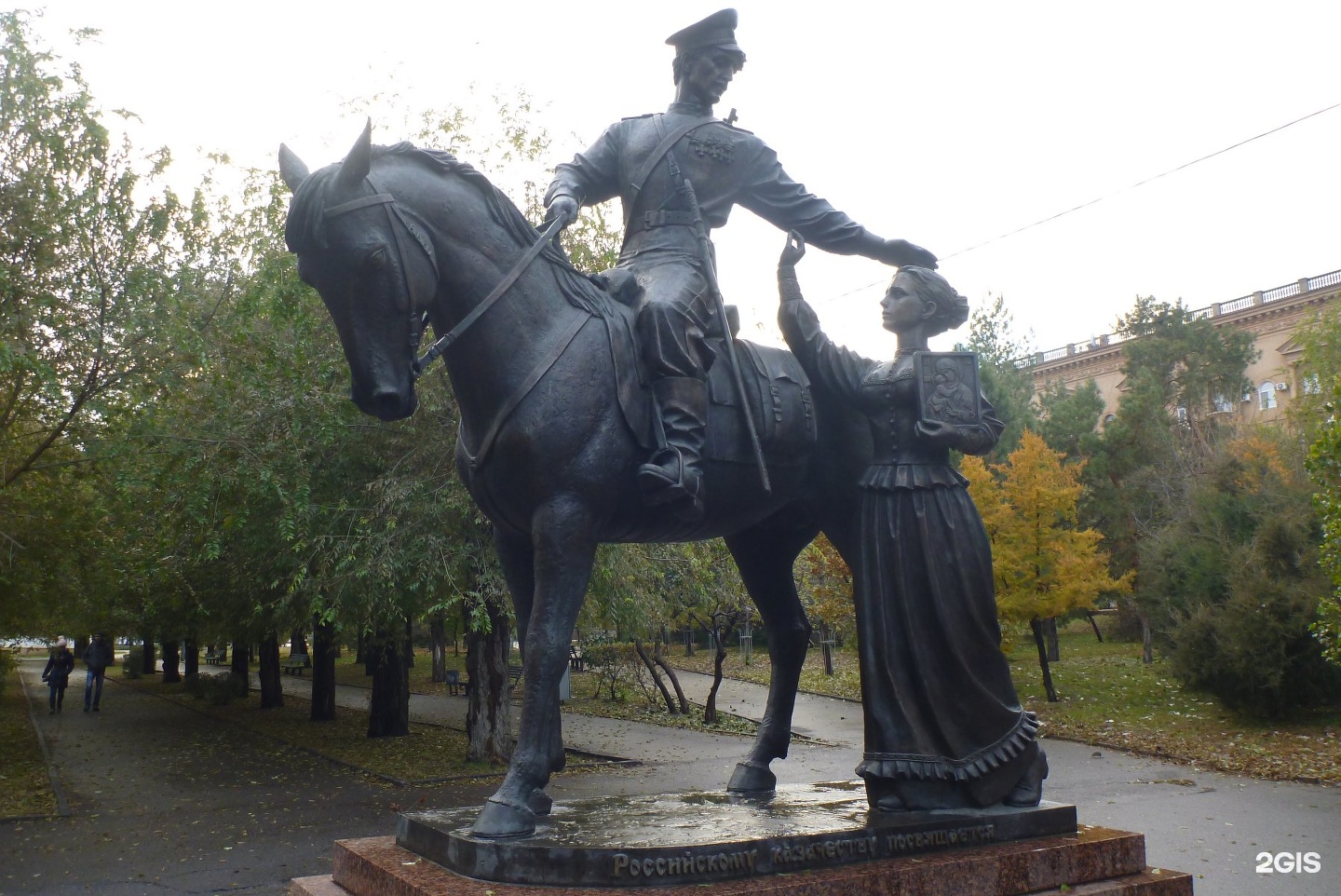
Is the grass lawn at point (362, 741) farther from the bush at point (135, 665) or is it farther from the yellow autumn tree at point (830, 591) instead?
the bush at point (135, 665)

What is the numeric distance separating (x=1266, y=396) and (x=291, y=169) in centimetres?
5600

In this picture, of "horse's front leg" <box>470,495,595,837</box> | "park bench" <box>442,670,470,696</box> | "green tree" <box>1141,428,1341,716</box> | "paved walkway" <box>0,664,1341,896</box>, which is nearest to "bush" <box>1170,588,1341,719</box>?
"green tree" <box>1141,428,1341,716</box>

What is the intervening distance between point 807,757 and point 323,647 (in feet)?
36.4

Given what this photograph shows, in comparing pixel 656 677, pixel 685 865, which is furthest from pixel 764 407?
pixel 656 677

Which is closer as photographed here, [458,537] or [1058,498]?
[458,537]

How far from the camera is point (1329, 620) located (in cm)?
1481

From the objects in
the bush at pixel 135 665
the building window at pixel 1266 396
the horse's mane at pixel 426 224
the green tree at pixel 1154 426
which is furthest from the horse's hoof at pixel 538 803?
the building window at pixel 1266 396

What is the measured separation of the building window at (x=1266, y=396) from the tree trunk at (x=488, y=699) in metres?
46.6

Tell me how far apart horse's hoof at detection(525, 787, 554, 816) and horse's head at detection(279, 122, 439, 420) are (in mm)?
1540

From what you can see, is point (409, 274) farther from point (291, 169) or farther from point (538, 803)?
point (538, 803)

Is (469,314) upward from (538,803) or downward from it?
upward

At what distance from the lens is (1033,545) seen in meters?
22.3

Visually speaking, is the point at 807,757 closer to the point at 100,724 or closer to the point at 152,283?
the point at 152,283

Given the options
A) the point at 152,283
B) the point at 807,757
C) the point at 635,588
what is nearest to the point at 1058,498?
→ the point at 807,757
